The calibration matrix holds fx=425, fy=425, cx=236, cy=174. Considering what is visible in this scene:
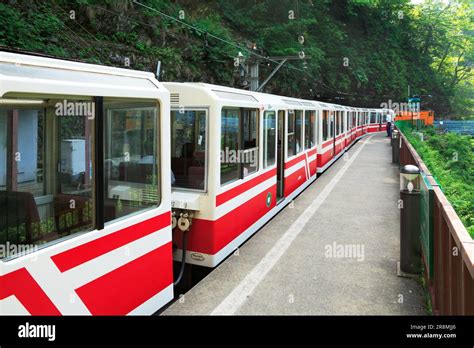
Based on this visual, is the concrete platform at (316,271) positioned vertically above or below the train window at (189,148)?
below

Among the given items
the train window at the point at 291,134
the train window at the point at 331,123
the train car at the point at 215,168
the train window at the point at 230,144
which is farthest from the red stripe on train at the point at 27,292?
the train window at the point at 331,123

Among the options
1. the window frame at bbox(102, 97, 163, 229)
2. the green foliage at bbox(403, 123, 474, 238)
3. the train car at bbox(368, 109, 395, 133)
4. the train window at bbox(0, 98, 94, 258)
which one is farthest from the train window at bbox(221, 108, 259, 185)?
the train car at bbox(368, 109, 395, 133)

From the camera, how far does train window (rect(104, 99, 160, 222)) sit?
3695 millimetres

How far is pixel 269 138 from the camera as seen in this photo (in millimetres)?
7762

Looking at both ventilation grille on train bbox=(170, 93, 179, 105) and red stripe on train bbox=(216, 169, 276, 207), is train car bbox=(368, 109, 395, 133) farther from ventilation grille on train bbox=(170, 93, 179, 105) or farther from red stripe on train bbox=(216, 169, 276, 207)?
ventilation grille on train bbox=(170, 93, 179, 105)

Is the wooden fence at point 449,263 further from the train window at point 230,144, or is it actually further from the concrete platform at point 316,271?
the train window at point 230,144

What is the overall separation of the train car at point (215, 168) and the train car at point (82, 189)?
111cm

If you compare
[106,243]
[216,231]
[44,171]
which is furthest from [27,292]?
[216,231]

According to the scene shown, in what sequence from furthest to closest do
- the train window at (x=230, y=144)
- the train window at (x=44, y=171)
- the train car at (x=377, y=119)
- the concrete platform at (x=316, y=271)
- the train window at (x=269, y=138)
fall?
the train car at (x=377, y=119), the train window at (x=269, y=138), the train window at (x=230, y=144), the concrete platform at (x=316, y=271), the train window at (x=44, y=171)

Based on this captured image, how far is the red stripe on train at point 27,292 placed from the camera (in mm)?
2625

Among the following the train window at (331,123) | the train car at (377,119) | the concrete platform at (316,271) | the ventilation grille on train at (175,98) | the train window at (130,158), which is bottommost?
the concrete platform at (316,271)

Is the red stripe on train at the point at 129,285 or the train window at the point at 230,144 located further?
the train window at the point at 230,144

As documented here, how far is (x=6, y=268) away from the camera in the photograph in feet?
8.61

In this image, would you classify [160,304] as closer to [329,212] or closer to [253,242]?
[253,242]
